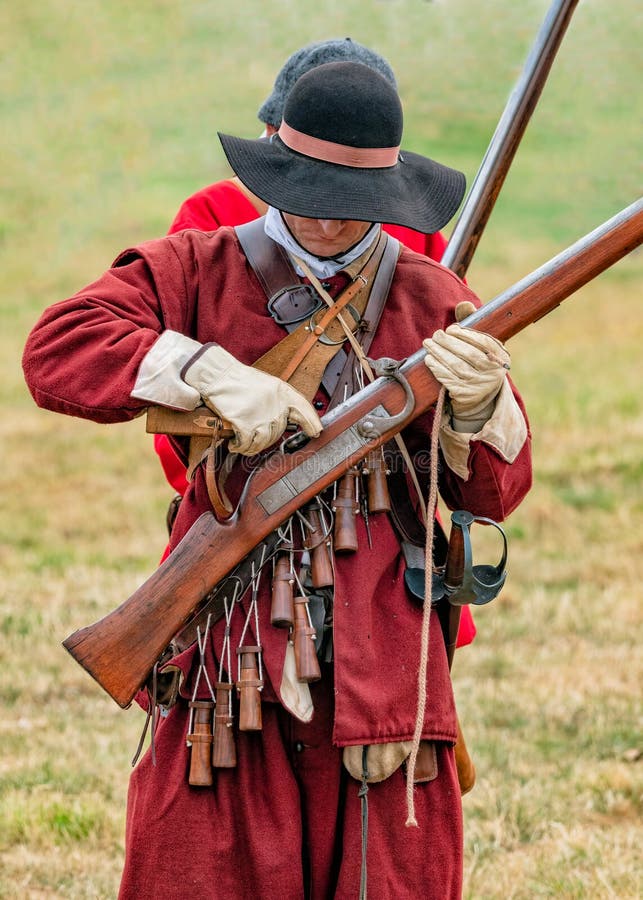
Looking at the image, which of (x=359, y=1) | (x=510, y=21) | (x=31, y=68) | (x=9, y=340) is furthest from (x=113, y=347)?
(x=31, y=68)

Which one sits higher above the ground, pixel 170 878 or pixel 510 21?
pixel 510 21

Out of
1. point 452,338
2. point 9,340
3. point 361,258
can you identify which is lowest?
point 452,338

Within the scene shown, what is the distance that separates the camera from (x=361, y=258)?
3350mm

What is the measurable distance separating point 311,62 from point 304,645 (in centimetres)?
236

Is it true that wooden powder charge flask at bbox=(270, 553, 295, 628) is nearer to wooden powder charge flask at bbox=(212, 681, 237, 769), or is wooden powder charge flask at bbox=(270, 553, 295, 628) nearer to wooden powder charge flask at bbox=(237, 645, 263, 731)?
wooden powder charge flask at bbox=(237, 645, 263, 731)

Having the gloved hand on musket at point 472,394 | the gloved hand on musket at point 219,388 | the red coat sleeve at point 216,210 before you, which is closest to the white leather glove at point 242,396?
the gloved hand on musket at point 219,388

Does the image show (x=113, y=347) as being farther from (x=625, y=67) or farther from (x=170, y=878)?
(x=625, y=67)

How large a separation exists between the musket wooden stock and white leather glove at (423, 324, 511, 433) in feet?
0.21

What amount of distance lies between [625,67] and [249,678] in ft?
51.1

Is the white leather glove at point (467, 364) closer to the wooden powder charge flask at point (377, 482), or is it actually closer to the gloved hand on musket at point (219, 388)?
the wooden powder charge flask at point (377, 482)

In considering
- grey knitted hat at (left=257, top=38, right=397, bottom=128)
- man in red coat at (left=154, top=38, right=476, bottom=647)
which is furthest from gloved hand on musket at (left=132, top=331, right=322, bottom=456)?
grey knitted hat at (left=257, top=38, right=397, bottom=128)

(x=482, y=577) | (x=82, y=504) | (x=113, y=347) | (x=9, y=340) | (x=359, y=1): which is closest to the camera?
(x=113, y=347)

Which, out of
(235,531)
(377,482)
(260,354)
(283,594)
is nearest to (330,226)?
Answer: (260,354)

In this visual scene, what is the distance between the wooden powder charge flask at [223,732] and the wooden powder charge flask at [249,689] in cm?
5
